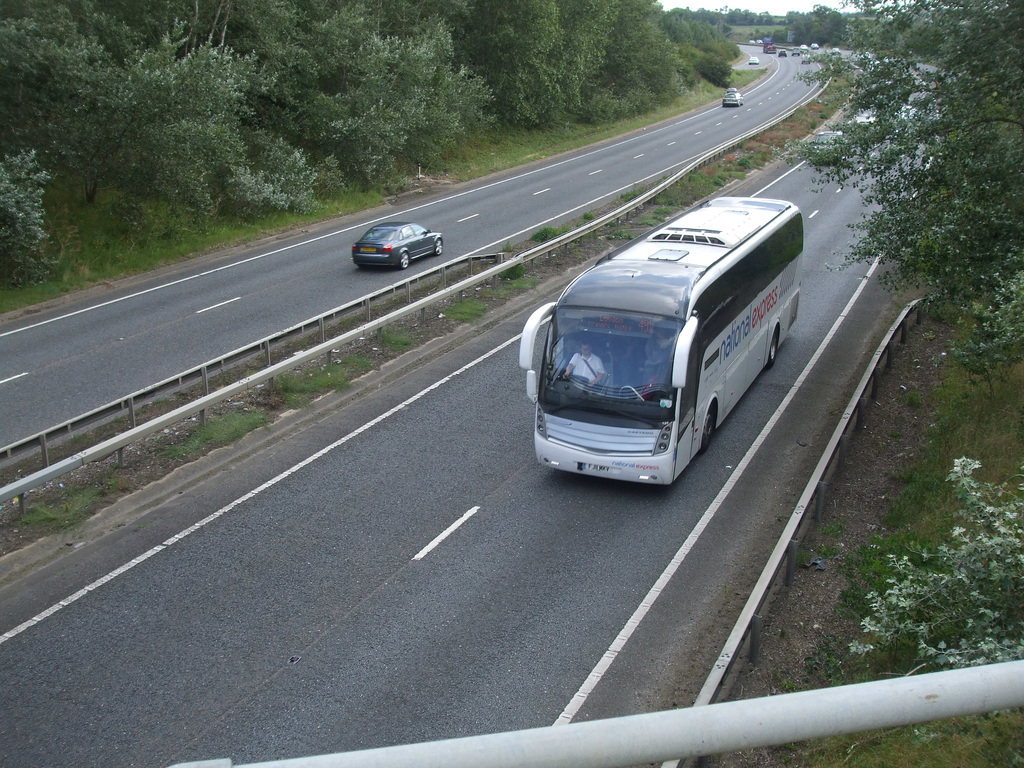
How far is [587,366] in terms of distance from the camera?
12.4m

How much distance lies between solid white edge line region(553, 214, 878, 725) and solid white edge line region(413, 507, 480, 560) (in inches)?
111

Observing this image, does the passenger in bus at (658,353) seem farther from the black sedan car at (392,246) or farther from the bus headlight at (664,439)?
the black sedan car at (392,246)

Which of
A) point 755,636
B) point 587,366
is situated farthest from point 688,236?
point 755,636

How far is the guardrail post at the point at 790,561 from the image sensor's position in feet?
33.3

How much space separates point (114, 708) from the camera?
8.14 metres

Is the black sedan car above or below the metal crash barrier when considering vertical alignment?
below

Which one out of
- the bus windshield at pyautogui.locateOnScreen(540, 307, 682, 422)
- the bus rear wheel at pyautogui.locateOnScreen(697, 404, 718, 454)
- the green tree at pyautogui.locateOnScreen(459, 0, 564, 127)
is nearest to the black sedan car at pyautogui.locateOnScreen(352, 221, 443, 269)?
the bus windshield at pyautogui.locateOnScreen(540, 307, 682, 422)

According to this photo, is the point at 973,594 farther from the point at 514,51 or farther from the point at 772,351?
the point at 514,51

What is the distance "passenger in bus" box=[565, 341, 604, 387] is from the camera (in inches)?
487

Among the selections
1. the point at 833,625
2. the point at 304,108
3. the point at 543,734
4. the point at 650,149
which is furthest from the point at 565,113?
the point at 543,734

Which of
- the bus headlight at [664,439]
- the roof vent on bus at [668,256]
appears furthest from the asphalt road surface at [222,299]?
the bus headlight at [664,439]

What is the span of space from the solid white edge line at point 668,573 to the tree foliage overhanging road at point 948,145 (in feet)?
11.3

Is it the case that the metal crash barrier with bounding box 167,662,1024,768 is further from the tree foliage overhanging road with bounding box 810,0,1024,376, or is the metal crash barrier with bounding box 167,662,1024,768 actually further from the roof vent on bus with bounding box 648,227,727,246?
the roof vent on bus with bounding box 648,227,727,246

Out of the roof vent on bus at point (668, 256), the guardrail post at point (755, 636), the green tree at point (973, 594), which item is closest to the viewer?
the green tree at point (973, 594)
